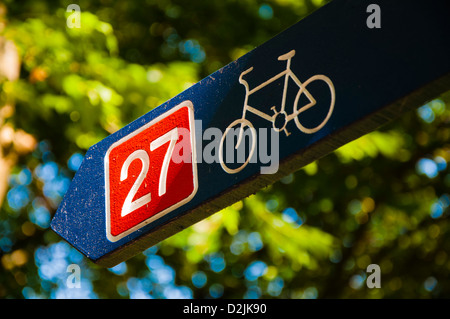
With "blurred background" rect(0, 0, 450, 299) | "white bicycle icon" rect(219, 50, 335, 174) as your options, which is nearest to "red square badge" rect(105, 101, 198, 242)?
"white bicycle icon" rect(219, 50, 335, 174)

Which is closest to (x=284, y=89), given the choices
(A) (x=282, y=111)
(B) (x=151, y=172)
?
(A) (x=282, y=111)

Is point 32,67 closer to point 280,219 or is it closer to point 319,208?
point 280,219

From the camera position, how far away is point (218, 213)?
10.1ft

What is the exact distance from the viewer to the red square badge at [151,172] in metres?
1.30

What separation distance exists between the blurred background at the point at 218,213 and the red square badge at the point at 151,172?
1556 millimetres

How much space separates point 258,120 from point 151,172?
32cm

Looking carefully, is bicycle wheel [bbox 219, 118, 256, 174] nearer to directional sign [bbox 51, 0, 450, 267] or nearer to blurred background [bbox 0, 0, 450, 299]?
directional sign [bbox 51, 0, 450, 267]

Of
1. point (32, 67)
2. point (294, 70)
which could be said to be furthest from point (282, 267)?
point (294, 70)

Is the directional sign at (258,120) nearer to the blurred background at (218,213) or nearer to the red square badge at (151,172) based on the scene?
the red square badge at (151,172)

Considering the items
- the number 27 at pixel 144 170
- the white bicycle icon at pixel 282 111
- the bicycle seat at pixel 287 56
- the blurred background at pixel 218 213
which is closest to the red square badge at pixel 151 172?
the number 27 at pixel 144 170

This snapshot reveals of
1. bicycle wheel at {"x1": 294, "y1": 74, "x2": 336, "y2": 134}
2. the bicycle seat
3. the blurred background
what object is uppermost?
the blurred background

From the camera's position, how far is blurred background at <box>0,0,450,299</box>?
3.06 metres

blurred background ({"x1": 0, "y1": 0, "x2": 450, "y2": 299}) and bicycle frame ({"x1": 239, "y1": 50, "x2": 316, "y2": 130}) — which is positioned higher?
blurred background ({"x1": 0, "y1": 0, "x2": 450, "y2": 299})

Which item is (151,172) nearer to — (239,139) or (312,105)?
(239,139)
